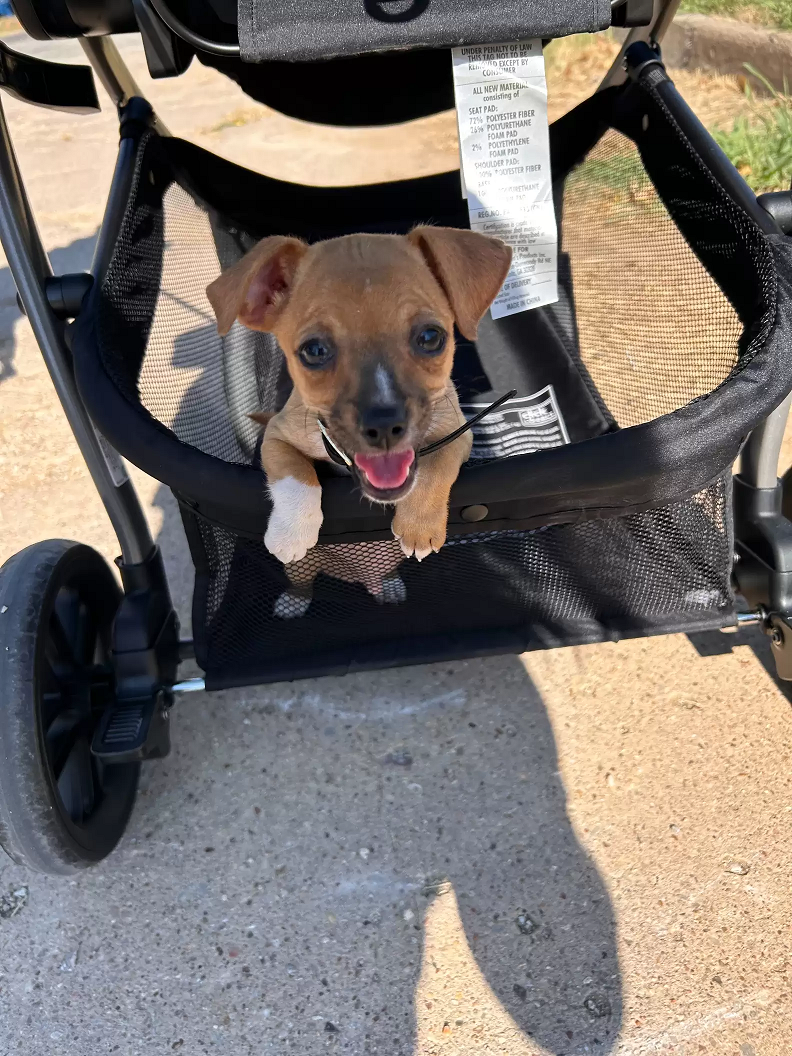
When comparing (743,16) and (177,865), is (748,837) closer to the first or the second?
(177,865)

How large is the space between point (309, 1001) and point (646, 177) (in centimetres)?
276

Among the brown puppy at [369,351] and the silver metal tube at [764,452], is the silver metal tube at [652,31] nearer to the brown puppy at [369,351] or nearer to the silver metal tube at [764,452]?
the brown puppy at [369,351]

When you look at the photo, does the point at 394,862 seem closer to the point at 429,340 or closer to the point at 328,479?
the point at 328,479

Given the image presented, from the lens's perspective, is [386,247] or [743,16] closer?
[386,247]

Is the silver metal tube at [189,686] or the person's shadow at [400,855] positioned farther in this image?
the silver metal tube at [189,686]

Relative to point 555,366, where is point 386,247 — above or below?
above

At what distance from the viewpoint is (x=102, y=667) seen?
240 cm

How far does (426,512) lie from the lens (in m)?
1.85

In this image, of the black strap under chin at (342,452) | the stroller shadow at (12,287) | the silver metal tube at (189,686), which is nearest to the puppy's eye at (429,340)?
the black strap under chin at (342,452)

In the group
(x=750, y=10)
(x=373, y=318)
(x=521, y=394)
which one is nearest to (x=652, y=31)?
(x=521, y=394)

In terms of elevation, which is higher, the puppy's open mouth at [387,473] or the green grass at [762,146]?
the puppy's open mouth at [387,473]

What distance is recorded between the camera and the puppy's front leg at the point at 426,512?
5.98ft

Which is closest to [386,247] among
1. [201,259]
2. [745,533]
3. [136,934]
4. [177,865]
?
[201,259]

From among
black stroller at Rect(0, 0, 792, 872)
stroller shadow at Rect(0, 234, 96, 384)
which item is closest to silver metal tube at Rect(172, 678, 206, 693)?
black stroller at Rect(0, 0, 792, 872)
